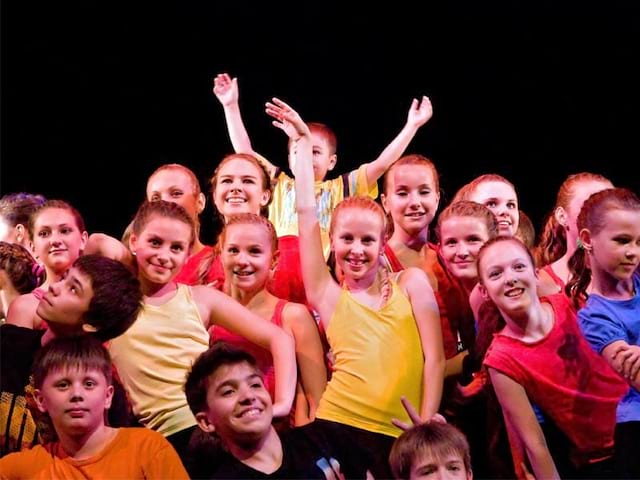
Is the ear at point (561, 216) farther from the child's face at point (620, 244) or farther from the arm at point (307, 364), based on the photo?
the arm at point (307, 364)

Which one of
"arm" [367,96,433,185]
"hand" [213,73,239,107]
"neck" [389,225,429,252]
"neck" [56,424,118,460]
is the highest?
"hand" [213,73,239,107]

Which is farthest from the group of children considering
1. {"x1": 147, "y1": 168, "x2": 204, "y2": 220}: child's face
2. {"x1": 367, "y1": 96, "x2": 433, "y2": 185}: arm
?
{"x1": 367, "y1": 96, "x2": 433, "y2": 185}: arm

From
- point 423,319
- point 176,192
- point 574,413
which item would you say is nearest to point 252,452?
point 423,319

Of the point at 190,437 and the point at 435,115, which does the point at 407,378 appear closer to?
the point at 190,437

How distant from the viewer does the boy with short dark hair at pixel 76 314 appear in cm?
227

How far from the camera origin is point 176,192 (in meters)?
3.08

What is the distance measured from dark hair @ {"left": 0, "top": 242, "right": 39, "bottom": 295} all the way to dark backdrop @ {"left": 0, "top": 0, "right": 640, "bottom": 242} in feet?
5.07

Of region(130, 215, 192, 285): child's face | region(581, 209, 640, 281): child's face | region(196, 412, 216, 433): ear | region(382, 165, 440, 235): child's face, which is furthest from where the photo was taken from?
region(382, 165, 440, 235): child's face

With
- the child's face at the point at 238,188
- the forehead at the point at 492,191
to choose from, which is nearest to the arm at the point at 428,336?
the forehead at the point at 492,191

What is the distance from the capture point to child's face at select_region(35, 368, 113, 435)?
80.1 inches

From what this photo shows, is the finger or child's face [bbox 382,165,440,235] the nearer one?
the finger

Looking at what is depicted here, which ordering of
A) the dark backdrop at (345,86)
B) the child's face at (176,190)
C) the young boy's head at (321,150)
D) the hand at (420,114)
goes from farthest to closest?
the dark backdrop at (345,86)
the young boy's head at (321,150)
the hand at (420,114)
the child's face at (176,190)

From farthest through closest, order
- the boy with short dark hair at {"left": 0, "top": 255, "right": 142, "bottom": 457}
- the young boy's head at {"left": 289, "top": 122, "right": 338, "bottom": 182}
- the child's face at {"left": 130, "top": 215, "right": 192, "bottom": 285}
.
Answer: the young boy's head at {"left": 289, "top": 122, "right": 338, "bottom": 182} < the child's face at {"left": 130, "top": 215, "right": 192, "bottom": 285} < the boy with short dark hair at {"left": 0, "top": 255, "right": 142, "bottom": 457}

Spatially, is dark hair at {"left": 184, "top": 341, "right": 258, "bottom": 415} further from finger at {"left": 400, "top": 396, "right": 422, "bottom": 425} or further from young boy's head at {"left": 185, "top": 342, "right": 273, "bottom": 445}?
finger at {"left": 400, "top": 396, "right": 422, "bottom": 425}
